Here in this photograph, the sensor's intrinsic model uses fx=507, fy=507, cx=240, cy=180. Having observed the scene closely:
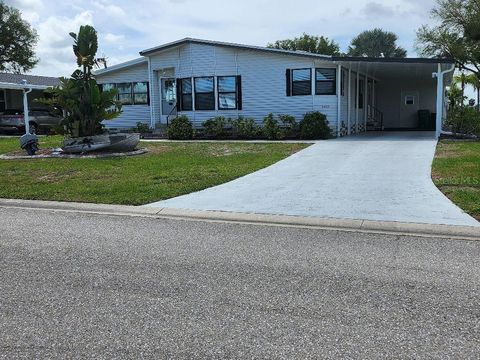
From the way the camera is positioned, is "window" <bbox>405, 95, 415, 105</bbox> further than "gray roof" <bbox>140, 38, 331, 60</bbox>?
Yes

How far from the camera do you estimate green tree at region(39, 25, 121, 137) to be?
50.9 ft

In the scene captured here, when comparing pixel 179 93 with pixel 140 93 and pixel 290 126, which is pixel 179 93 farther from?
pixel 290 126

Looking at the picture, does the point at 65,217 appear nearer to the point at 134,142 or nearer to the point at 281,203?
the point at 281,203

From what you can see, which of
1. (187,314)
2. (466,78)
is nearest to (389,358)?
(187,314)

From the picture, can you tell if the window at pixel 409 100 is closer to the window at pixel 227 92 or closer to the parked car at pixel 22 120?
the window at pixel 227 92

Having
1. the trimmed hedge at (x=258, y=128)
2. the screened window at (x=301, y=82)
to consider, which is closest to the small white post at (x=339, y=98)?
the trimmed hedge at (x=258, y=128)

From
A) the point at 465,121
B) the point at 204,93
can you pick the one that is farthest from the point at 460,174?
the point at 204,93

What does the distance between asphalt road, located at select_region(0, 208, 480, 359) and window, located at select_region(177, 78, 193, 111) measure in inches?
673

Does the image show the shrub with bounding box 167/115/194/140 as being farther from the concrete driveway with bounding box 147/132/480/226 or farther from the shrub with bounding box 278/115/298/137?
the concrete driveway with bounding box 147/132/480/226

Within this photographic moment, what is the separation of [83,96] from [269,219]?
33.8ft

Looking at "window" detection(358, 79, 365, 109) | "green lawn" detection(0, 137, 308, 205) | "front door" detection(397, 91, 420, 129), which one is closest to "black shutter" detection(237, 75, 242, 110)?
"green lawn" detection(0, 137, 308, 205)

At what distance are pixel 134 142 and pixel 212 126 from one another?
5.84 metres

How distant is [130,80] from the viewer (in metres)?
25.2

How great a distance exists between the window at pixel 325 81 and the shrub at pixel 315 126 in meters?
1.18
